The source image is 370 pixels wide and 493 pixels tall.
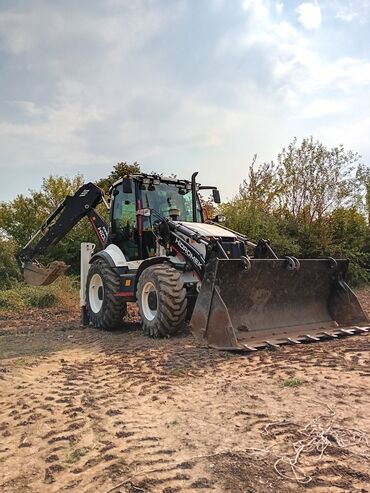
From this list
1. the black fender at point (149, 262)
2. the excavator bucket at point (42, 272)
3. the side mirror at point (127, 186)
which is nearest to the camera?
the black fender at point (149, 262)

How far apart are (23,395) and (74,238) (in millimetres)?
12178

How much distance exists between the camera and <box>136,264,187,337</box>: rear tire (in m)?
7.12

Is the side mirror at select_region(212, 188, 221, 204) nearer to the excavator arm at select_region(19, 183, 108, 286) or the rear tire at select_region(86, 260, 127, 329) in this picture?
the excavator arm at select_region(19, 183, 108, 286)

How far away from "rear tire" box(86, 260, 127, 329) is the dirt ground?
215cm

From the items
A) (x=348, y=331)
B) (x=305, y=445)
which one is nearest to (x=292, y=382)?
(x=305, y=445)

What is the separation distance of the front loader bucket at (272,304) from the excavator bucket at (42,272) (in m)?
5.42

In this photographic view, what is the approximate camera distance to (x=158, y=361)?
593 centimetres

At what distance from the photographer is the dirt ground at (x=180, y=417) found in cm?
283

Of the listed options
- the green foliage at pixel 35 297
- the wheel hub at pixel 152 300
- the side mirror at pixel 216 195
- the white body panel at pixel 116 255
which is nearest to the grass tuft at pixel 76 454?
the wheel hub at pixel 152 300

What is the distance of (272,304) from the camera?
7.34 m

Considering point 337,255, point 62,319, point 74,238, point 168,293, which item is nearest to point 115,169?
point 74,238

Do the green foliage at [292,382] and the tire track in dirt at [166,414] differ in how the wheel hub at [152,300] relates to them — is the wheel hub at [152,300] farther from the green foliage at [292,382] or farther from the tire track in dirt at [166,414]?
the green foliage at [292,382]

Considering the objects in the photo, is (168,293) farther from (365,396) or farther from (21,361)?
(365,396)

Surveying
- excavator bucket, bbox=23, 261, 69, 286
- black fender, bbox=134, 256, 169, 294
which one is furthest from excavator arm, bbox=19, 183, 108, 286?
black fender, bbox=134, 256, 169, 294
